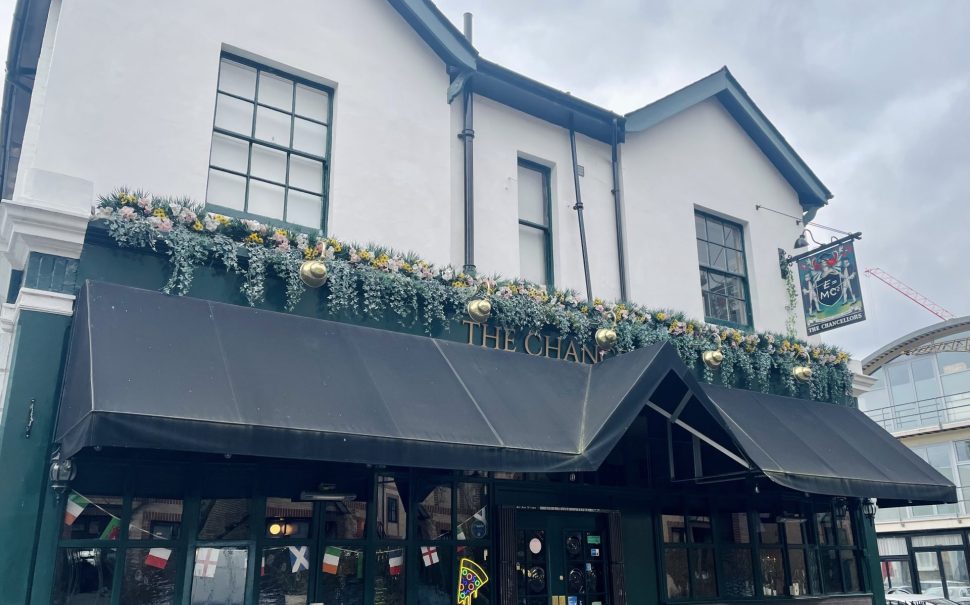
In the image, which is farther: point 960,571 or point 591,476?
point 960,571

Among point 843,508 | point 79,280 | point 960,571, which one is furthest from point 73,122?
point 960,571

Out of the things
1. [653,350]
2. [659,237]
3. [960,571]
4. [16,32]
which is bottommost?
[960,571]

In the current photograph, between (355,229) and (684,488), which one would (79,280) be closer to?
(355,229)

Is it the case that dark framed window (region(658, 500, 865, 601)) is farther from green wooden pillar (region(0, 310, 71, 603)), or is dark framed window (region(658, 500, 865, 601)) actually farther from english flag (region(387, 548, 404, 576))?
green wooden pillar (region(0, 310, 71, 603))

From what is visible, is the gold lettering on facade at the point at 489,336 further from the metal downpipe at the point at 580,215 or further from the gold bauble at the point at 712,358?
the gold bauble at the point at 712,358

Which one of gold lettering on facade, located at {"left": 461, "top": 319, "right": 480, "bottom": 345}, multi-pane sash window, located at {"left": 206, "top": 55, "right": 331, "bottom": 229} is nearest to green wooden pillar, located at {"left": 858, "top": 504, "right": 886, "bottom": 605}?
gold lettering on facade, located at {"left": 461, "top": 319, "right": 480, "bottom": 345}

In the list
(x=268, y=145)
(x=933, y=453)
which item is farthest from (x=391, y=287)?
(x=933, y=453)

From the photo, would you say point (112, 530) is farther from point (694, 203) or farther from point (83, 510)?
point (694, 203)

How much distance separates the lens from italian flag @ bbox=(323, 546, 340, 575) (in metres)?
7.89

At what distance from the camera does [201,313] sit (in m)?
7.46

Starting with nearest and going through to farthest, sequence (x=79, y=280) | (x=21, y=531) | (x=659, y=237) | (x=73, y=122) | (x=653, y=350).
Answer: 1. (x=21, y=531)
2. (x=79, y=280)
3. (x=73, y=122)
4. (x=653, y=350)
5. (x=659, y=237)

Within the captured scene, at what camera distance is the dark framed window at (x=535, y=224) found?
36.3ft

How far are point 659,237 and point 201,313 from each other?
730 centimetres

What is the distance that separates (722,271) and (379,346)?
7027mm
